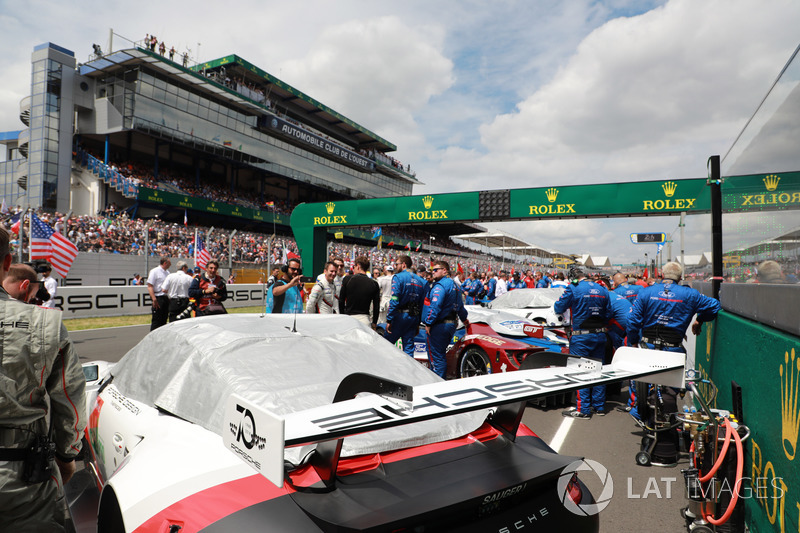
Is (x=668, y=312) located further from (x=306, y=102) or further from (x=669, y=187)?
(x=306, y=102)

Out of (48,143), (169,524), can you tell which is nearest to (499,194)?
(169,524)

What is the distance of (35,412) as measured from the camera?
173cm

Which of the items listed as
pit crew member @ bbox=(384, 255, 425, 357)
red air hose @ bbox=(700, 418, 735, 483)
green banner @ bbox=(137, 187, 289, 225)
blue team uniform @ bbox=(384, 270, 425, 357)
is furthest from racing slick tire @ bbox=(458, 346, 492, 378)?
green banner @ bbox=(137, 187, 289, 225)

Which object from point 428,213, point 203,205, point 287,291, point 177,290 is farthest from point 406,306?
point 203,205

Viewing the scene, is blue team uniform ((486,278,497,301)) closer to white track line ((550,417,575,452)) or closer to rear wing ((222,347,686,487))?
white track line ((550,417,575,452))

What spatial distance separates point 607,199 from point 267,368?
1314cm

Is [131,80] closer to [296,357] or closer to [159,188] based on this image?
[159,188]

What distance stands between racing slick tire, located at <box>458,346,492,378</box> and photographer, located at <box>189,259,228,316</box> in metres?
3.79

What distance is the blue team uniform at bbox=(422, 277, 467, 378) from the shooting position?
617cm

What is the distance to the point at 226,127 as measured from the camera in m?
36.5

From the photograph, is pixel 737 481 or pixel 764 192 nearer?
pixel 737 481

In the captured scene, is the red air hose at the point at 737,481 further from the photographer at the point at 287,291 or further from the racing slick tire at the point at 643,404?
the photographer at the point at 287,291

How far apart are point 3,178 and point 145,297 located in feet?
95.3

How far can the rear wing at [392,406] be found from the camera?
46.9 inches
